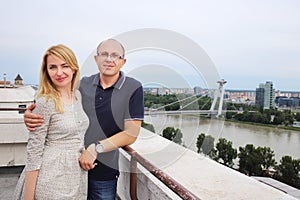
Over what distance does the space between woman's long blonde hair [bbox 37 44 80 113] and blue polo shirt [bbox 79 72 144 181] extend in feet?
0.52

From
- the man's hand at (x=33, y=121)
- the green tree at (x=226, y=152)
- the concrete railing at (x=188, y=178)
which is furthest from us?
the green tree at (x=226, y=152)

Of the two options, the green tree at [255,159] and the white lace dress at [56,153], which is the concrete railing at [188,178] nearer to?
the white lace dress at [56,153]

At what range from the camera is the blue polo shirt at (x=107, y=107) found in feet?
3.57

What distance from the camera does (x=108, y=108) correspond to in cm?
111

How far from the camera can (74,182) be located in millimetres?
1002

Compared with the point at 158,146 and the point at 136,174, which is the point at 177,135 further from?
the point at 136,174

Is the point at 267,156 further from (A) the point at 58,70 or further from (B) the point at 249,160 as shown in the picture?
(A) the point at 58,70

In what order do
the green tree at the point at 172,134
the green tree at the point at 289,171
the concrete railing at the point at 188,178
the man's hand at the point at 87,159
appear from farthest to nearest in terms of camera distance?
the green tree at the point at 289,171 → the green tree at the point at 172,134 → the concrete railing at the point at 188,178 → the man's hand at the point at 87,159

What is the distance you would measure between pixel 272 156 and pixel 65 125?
25.3 meters

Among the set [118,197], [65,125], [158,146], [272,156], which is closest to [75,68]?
[65,125]

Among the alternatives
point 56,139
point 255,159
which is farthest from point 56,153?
point 255,159

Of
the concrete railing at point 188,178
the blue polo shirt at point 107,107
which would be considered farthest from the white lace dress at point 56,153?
the concrete railing at point 188,178

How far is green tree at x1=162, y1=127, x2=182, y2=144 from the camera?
7.12 feet

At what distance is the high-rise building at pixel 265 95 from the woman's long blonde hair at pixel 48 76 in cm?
2790
